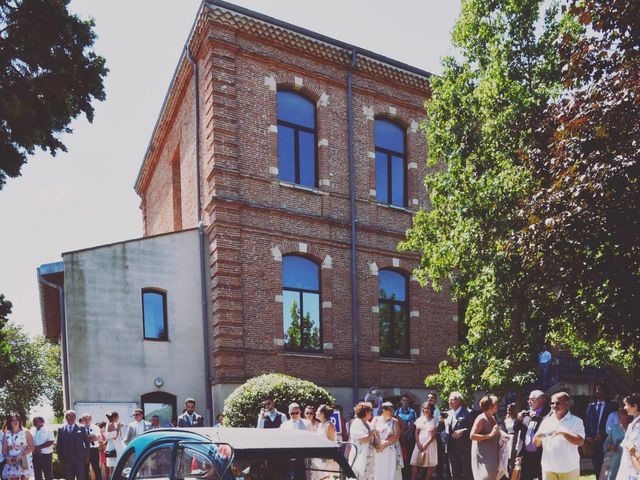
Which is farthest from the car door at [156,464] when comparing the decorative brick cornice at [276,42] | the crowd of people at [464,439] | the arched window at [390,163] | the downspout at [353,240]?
the arched window at [390,163]

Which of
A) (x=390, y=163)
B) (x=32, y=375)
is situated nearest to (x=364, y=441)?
(x=390, y=163)

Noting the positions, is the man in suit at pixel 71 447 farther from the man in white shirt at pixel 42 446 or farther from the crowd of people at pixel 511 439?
the crowd of people at pixel 511 439

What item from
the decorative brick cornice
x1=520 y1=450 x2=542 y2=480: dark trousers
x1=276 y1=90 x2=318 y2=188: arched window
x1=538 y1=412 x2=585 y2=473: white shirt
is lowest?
x1=520 y1=450 x2=542 y2=480: dark trousers

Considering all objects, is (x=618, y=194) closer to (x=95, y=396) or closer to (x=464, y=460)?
(x=464, y=460)

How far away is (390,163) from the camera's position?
23.0 m

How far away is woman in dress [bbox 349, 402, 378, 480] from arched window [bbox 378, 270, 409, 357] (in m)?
11.1

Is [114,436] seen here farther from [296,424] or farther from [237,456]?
[237,456]

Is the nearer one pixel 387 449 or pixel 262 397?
pixel 387 449

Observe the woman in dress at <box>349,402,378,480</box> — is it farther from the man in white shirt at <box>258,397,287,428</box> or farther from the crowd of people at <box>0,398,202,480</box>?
the crowd of people at <box>0,398,202,480</box>

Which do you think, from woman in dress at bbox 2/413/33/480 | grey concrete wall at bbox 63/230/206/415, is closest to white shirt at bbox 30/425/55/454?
woman in dress at bbox 2/413/33/480

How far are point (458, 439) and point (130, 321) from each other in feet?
34.5

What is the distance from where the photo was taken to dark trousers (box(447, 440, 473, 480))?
1152 centimetres

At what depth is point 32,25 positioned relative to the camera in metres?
10.4

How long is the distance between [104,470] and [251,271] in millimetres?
6595
